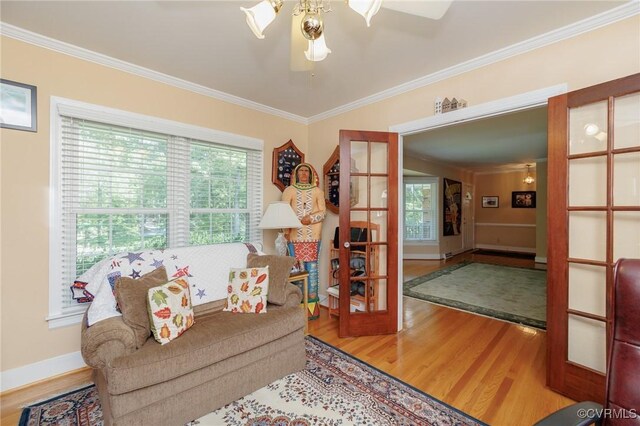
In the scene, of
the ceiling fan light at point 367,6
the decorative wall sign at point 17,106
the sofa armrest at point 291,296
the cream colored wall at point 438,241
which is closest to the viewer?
the ceiling fan light at point 367,6

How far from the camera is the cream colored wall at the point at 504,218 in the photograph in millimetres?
7691

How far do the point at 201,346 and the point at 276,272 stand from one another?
81 cm

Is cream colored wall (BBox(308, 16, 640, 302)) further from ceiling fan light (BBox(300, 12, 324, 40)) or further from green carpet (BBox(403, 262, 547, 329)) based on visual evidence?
green carpet (BBox(403, 262, 547, 329))

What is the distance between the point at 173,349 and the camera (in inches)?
61.1

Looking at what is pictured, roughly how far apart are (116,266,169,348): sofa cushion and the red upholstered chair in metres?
2.00

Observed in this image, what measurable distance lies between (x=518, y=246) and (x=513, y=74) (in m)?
7.43

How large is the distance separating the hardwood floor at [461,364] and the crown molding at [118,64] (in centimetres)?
253

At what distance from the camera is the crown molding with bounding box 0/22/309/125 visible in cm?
192

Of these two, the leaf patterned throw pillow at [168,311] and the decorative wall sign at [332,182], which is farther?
the decorative wall sign at [332,182]

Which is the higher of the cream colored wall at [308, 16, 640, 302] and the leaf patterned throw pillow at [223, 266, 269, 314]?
the cream colored wall at [308, 16, 640, 302]

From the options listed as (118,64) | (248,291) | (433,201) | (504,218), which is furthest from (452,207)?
(118,64)

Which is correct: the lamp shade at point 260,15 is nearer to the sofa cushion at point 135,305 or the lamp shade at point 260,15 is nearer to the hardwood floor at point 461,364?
the sofa cushion at point 135,305

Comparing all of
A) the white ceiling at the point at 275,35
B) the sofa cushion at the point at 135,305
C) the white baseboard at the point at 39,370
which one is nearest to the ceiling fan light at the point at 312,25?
the white ceiling at the point at 275,35

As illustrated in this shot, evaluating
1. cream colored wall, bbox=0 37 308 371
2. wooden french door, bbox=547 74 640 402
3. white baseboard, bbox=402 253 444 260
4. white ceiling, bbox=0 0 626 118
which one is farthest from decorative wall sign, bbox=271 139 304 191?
white baseboard, bbox=402 253 444 260
